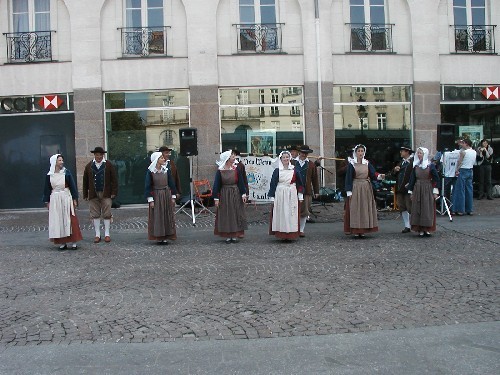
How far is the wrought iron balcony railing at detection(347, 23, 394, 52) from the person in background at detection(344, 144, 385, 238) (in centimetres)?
872

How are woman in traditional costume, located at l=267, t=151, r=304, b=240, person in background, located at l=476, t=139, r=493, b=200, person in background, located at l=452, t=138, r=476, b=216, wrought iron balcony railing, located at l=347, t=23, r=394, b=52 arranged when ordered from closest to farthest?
1. woman in traditional costume, located at l=267, t=151, r=304, b=240
2. person in background, located at l=452, t=138, r=476, b=216
3. person in background, located at l=476, t=139, r=493, b=200
4. wrought iron balcony railing, located at l=347, t=23, r=394, b=52

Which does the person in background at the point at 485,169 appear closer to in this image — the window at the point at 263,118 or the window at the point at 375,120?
the window at the point at 375,120

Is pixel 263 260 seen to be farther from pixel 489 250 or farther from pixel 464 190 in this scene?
pixel 464 190

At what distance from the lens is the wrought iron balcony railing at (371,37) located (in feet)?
65.1

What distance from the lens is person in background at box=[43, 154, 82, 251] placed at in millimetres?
11492

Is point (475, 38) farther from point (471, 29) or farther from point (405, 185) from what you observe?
point (405, 185)

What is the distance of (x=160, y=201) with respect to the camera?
38.8 ft

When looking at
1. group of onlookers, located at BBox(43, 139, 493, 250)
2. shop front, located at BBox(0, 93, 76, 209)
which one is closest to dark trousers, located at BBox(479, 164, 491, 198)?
group of onlookers, located at BBox(43, 139, 493, 250)

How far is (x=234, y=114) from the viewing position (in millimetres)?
19516

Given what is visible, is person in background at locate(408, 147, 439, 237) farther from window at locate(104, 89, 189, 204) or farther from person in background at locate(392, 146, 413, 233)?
window at locate(104, 89, 189, 204)

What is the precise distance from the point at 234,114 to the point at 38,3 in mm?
7308

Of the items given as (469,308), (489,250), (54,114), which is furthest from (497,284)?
(54,114)

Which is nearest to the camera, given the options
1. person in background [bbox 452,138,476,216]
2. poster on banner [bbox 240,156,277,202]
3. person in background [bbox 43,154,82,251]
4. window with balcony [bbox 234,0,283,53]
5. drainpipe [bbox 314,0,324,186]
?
person in background [bbox 43,154,82,251]

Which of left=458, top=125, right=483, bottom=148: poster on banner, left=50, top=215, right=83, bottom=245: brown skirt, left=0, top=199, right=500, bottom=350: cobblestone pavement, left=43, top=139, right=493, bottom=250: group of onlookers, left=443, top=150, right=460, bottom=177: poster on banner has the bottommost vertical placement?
left=0, top=199, right=500, bottom=350: cobblestone pavement
